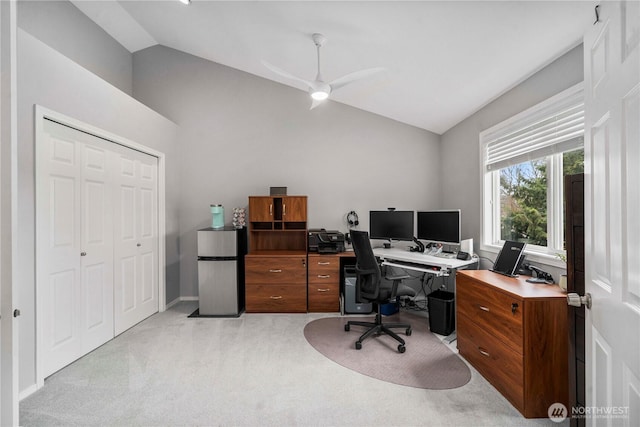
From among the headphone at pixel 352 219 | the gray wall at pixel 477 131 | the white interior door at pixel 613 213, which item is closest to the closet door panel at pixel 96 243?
the headphone at pixel 352 219

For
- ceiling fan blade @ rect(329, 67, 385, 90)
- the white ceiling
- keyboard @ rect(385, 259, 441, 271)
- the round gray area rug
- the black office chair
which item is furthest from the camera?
keyboard @ rect(385, 259, 441, 271)

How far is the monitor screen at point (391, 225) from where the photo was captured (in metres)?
3.74

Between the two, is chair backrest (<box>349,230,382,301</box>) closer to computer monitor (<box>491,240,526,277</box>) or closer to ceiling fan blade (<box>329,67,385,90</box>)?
computer monitor (<box>491,240,526,277</box>)

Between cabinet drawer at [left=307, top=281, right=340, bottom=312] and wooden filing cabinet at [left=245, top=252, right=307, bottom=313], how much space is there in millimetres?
103

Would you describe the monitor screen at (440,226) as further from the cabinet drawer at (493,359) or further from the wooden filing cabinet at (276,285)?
the wooden filing cabinet at (276,285)

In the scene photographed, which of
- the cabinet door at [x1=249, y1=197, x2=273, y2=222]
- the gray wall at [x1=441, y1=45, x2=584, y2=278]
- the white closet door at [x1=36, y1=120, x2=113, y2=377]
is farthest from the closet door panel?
the gray wall at [x1=441, y1=45, x2=584, y2=278]

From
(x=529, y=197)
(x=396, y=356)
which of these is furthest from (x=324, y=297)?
(x=529, y=197)

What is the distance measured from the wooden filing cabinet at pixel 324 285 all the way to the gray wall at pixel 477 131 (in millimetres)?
1687

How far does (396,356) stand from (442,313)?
0.77m

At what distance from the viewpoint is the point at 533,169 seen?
2.62m

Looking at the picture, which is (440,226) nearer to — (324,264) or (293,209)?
(324,264)

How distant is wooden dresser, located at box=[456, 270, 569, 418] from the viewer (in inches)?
69.1

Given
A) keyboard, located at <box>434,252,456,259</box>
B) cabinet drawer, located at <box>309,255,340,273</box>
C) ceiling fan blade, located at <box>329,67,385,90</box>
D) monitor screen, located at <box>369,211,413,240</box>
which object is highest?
ceiling fan blade, located at <box>329,67,385,90</box>

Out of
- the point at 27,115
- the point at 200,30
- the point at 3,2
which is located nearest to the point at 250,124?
the point at 200,30
